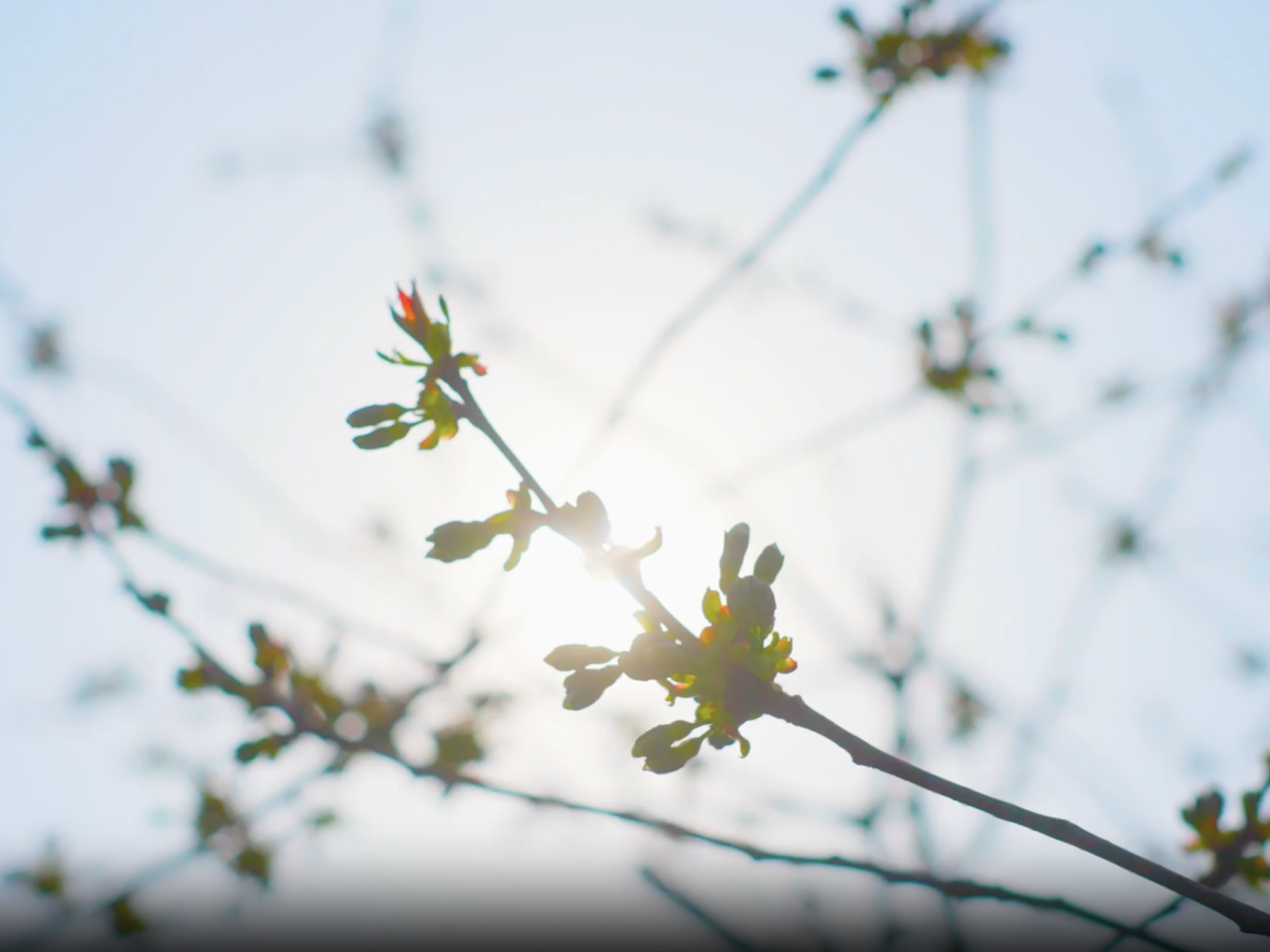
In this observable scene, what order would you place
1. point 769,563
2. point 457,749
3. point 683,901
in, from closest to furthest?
point 769,563
point 683,901
point 457,749

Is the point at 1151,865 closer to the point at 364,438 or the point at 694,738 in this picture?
the point at 694,738

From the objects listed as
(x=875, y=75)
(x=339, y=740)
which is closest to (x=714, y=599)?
(x=339, y=740)

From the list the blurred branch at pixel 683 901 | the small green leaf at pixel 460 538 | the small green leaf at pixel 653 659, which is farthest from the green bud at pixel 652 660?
the blurred branch at pixel 683 901

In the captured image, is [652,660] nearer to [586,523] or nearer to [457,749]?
[586,523]

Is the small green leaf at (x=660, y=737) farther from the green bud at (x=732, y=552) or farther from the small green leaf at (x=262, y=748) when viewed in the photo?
the small green leaf at (x=262, y=748)

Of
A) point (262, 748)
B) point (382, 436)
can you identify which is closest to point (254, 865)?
point (262, 748)

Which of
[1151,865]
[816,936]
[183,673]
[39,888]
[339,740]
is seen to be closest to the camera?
[1151,865]

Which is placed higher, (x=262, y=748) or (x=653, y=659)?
(x=262, y=748)
